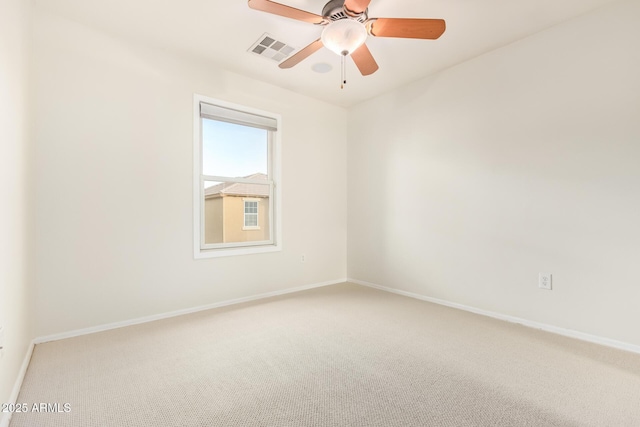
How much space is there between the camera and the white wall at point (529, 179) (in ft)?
7.35

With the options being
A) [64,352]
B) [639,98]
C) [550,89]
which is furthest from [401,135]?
[64,352]

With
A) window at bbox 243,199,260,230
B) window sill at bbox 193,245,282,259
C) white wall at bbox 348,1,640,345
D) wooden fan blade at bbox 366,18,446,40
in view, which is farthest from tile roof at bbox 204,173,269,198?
wooden fan blade at bbox 366,18,446,40

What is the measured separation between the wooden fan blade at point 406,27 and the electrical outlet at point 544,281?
217 cm

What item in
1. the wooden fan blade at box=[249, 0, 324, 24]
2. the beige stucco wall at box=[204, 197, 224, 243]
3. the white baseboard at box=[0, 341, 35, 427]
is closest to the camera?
the white baseboard at box=[0, 341, 35, 427]

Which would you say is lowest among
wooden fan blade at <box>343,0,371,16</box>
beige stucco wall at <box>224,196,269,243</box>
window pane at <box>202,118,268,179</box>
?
beige stucco wall at <box>224,196,269,243</box>

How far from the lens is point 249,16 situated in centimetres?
240

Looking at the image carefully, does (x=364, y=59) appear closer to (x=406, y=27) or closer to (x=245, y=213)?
(x=406, y=27)

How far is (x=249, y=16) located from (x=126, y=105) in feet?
4.45

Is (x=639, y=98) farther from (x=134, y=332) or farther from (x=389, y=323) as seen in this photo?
(x=134, y=332)

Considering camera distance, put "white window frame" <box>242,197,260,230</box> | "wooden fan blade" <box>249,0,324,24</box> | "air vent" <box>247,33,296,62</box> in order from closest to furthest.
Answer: "wooden fan blade" <box>249,0,324,24</box>
"air vent" <box>247,33,296,62</box>
"white window frame" <box>242,197,260,230</box>

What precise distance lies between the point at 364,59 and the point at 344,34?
522 mm

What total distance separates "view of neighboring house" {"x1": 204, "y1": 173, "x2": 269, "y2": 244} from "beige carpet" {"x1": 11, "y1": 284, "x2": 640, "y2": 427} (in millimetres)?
1009

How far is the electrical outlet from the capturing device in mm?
2568

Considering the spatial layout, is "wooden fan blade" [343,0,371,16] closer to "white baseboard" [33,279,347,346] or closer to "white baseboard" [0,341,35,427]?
"white baseboard" [0,341,35,427]
